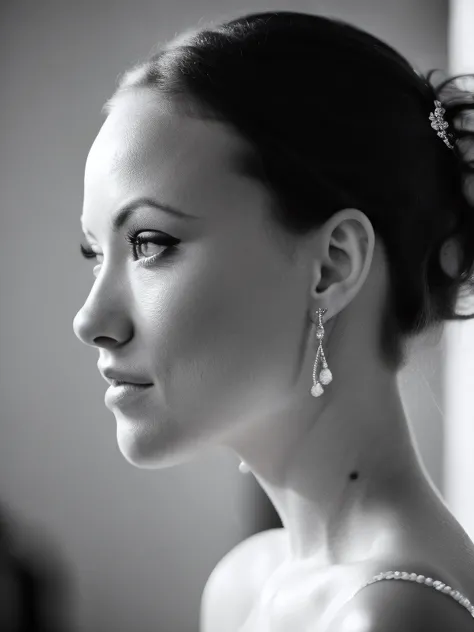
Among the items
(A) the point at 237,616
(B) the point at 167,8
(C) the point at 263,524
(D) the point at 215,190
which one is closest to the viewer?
(D) the point at 215,190

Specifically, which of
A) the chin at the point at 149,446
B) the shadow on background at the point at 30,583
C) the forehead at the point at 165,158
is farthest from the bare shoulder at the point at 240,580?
the shadow on background at the point at 30,583

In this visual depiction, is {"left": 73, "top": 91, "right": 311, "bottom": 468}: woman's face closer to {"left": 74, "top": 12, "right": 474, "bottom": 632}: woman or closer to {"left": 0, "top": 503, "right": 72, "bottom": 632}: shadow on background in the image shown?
{"left": 74, "top": 12, "right": 474, "bottom": 632}: woman

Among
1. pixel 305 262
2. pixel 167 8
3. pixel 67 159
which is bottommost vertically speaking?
pixel 305 262

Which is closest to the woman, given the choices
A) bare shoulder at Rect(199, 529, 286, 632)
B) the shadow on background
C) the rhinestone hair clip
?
the rhinestone hair clip

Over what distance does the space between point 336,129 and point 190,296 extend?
22cm

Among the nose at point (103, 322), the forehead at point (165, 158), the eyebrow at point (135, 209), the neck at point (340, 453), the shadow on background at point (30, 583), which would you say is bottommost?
the shadow on background at point (30, 583)

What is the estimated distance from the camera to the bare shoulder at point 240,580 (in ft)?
3.36

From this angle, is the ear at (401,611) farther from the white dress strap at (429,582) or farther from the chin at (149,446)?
the chin at (149,446)

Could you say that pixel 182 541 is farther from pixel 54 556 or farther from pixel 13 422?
pixel 13 422

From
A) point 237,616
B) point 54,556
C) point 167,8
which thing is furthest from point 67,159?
point 237,616

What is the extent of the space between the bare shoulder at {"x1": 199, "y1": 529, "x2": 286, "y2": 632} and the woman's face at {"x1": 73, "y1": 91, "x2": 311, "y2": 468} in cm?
29

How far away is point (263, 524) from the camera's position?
2.24 m

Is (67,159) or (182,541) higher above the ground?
(67,159)

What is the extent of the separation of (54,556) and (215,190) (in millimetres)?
1951
